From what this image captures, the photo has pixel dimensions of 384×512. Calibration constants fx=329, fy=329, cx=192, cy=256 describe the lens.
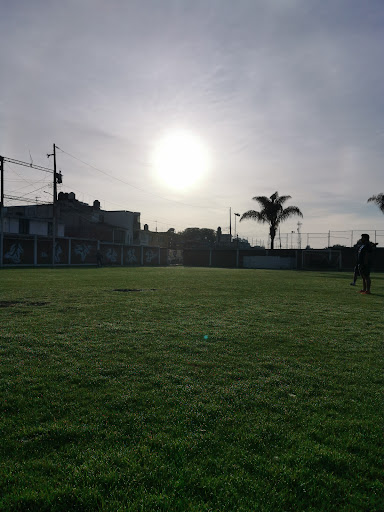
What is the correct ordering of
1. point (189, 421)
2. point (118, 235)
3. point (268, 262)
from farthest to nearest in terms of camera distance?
point (118, 235) < point (268, 262) < point (189, 421)

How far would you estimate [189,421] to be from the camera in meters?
2.56

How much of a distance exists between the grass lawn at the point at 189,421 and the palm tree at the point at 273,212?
3897 cm

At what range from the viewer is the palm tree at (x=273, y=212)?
4281 cm

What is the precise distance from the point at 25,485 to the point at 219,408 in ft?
4.88

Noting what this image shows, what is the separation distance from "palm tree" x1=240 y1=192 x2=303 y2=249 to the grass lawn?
39.0 meters

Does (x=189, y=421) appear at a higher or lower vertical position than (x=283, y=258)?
lower

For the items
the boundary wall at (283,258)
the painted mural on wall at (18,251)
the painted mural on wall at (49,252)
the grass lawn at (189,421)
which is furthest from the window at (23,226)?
the grass lawn at (189,421)

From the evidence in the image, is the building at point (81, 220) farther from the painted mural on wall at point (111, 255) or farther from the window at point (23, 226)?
the painted mural on wall at point (111, 255)

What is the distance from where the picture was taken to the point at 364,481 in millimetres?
1945

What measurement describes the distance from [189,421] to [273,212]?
42.2 m

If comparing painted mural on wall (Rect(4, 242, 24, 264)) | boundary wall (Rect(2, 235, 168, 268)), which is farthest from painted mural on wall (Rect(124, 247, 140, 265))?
painted mural on wall (Rect(4, 242, 24, 264))

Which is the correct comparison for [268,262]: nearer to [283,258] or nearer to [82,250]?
[283,258]

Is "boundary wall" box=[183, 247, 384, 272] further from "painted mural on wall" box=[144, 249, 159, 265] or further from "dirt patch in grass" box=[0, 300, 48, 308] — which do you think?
"dirt patch in grass" box=[0, 300, 48, 308]

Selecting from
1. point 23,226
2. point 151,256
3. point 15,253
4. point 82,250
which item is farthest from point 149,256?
point 15,253
